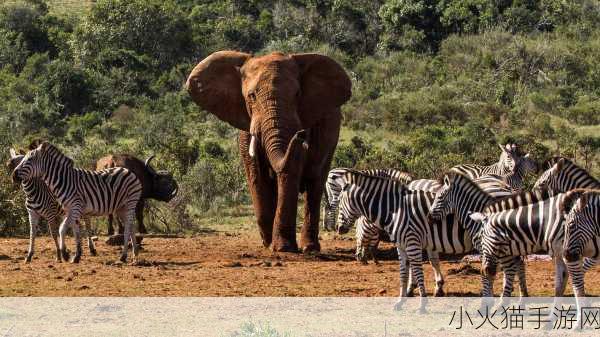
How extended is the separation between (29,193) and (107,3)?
31914mm

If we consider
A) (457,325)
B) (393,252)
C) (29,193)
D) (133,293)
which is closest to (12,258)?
(29,193)

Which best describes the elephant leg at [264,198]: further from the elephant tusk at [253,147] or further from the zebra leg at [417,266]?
the zebra leg at [417,266]

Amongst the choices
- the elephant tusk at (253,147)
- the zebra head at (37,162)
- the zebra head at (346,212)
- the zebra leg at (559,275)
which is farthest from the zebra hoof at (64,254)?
the zebra leg at (559,275)

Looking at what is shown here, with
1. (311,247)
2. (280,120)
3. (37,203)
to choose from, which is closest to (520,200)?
(311,247)

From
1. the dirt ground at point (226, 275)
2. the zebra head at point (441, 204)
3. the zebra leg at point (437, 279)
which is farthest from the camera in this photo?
the dirt ground at point (226, 275)

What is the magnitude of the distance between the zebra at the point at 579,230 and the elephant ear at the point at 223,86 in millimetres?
7870

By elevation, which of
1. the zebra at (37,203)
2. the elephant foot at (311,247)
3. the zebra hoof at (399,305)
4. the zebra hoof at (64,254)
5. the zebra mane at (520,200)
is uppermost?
the zebra mane at (520,200)

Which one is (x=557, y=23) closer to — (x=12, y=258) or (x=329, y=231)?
(x=329, y=231)

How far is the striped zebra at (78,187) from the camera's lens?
48.2 ft

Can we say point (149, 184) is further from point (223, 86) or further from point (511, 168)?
point (511, 168)

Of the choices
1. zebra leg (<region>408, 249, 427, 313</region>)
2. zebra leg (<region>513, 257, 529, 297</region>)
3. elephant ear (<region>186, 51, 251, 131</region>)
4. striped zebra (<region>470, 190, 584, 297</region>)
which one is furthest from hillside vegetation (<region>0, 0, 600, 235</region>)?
striped zebra (<region>470, 190, 584, 297</region>)

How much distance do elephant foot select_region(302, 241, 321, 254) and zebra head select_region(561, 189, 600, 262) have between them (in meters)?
5.94

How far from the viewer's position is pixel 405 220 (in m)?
11.6

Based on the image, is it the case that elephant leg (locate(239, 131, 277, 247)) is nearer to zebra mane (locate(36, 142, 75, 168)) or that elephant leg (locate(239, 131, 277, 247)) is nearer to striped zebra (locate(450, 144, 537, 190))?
striped zebra (locate(450, 144, 537, 190))
